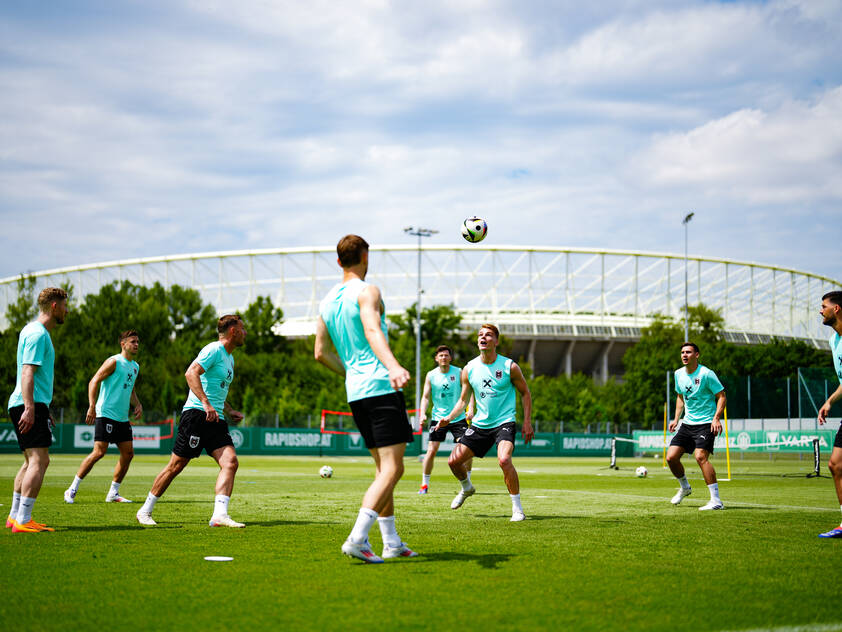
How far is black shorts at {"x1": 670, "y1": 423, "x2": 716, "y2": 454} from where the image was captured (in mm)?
12156

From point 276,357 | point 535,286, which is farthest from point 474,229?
point 535,286

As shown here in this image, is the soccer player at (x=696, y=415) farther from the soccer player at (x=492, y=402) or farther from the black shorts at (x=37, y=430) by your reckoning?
the black shorts at (x=37, y=430)

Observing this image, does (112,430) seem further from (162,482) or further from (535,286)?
(535,286)

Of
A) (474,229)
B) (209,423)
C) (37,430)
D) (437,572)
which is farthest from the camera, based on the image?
(474,229)

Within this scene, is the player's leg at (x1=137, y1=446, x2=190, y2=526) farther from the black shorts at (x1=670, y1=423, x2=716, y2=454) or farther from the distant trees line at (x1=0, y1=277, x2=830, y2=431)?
the distant trees line at (x1=0, y1=277, x2=830, y2=431)

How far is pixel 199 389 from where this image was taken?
947cm

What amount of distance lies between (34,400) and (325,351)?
323 cm

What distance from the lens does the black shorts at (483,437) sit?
10578mm

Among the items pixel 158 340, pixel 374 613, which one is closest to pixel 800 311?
pixel 158 340

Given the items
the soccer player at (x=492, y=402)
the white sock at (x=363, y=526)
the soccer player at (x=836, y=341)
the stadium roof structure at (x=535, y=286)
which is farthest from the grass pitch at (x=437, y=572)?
the stadium roof structure at (x=535, y=286)

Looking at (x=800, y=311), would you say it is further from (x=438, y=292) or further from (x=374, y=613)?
(x=374, y=613)

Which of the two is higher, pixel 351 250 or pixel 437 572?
pixel 351 250

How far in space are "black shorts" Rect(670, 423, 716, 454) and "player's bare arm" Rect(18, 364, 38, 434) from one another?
836 centimetres

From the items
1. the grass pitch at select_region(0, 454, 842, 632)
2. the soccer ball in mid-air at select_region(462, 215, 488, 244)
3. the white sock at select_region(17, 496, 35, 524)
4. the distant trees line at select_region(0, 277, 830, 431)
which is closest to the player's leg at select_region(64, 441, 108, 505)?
the grass pitch at select_region(0, 454, 842, 632)
